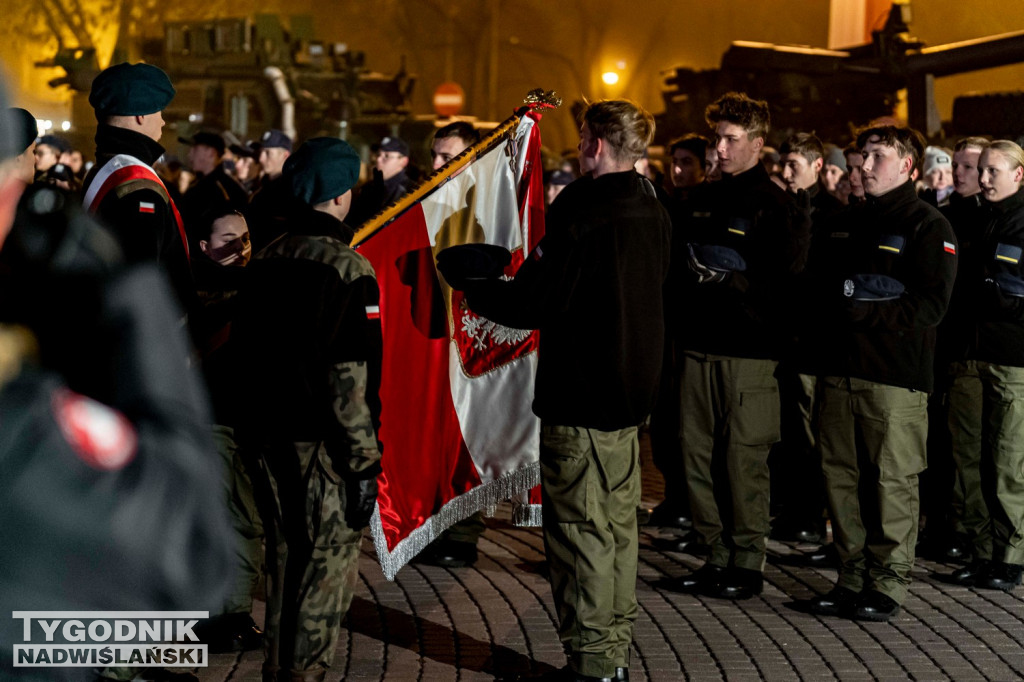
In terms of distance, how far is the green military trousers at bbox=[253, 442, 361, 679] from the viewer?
13.5 feet

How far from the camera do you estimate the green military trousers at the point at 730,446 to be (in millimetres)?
6121

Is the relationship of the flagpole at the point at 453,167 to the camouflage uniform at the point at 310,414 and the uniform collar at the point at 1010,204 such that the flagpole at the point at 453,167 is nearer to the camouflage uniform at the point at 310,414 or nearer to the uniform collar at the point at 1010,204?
the camouflage uniform at the point at 310,414

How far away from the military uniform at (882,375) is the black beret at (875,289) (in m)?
0.01

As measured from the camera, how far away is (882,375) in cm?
573

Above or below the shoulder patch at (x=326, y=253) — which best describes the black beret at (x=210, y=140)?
above

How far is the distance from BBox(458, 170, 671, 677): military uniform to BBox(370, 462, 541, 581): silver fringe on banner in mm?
816

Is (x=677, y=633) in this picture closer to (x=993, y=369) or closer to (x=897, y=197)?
(x=897, y=197)

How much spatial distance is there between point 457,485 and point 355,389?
5.77 feet

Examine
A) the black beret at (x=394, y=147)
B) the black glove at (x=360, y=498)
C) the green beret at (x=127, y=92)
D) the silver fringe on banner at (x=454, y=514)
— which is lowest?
the silver fringe on banner at (x=454, y=514)

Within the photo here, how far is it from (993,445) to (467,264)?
3.37m

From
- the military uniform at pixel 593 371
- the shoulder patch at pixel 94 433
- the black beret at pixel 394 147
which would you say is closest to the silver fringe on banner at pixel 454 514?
the military uniform at pixel 593 371

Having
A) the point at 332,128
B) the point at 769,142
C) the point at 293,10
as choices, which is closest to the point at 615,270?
the point at 769,142

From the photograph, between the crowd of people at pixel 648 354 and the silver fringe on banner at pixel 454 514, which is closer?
the crowd of people at pixel 648 354

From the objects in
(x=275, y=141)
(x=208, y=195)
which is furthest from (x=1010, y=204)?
(x=275, y=141)
